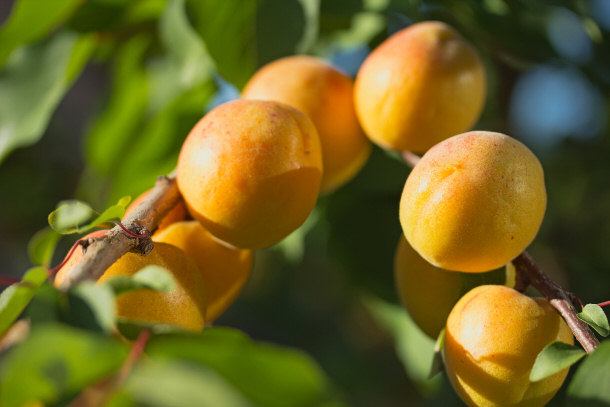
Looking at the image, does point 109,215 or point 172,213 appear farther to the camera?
point 172,213

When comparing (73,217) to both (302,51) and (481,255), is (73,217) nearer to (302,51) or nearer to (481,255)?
(481,255)

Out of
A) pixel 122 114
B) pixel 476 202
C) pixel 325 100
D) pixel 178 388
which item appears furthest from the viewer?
pixel 122 114

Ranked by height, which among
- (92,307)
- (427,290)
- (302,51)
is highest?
(92,307)

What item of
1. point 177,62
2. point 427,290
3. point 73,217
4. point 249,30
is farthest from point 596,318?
point 177,62

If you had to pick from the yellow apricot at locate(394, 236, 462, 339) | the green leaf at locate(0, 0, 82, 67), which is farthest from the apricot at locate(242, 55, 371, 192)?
the green leaf at locate(0, 0, 82, 67)

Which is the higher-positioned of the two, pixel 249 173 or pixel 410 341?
pixel 249 173

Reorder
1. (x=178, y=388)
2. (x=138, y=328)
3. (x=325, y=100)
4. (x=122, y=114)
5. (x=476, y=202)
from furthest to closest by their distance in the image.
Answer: (x=122, y=114) < (x=325, y=100) < (x=476, y=202) < (x=138, y=328) < (x=178, y=388)

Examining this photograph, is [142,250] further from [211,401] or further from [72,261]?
[211,401]

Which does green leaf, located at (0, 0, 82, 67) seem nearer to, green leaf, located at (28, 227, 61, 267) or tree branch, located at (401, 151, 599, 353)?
green leaf, located at (28, 227, 61, 267)

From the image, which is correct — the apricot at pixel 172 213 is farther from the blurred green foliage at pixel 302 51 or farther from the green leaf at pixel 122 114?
the green leaf at pixel 122 114
